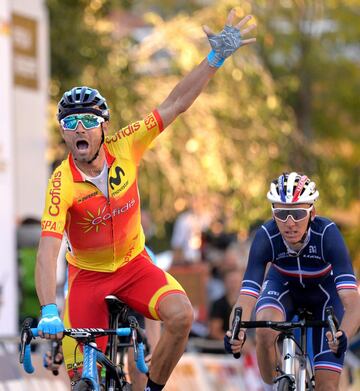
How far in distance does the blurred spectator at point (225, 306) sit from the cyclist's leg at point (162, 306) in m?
6.97

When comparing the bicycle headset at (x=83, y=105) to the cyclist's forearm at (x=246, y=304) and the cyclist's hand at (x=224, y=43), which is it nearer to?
the cyclist's hand at (x=224, y=43)

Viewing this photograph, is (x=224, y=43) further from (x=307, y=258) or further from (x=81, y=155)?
(x=307, y=258)

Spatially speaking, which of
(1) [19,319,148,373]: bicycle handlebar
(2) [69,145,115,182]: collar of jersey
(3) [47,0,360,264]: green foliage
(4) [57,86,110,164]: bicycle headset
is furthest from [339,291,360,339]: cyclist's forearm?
(3) [47,0,360,264]: green foliage

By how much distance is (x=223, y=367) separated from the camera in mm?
16594

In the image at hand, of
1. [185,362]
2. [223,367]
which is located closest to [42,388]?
[185,362]

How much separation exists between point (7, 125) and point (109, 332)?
6443mm

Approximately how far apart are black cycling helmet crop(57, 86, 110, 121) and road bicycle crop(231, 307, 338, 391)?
1.63 m

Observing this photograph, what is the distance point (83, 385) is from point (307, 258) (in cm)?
215

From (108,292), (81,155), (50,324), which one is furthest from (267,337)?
(50,324)

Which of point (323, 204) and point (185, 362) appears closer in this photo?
point (185, 362)

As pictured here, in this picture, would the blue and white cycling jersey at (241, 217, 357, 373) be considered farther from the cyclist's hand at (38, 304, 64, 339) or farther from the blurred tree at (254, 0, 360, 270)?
the blurred tree at (254, 0, 360, 270)

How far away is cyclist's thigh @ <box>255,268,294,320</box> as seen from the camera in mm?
10391

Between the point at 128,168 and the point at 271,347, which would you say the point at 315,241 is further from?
the point at 128,168

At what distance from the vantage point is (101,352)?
9195 mm
